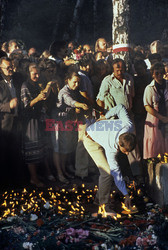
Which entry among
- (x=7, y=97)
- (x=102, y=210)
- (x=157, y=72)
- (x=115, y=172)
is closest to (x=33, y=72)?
(x=7, y=97)

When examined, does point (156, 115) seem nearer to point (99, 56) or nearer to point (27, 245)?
point (99, 56)

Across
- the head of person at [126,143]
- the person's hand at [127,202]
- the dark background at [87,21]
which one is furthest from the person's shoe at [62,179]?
the dark background at [87,21]

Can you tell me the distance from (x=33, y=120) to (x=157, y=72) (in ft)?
7.09

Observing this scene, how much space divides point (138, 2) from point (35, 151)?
1277 cm

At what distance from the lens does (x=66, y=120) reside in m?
6.34

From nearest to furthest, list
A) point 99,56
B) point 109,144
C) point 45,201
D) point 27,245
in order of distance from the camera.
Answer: point 27,245 → point 109,144 → point 45,201 → point 99,56

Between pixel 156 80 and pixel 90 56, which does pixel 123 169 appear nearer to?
pixel 156 80

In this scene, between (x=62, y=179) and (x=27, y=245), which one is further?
(x=62, y=179)

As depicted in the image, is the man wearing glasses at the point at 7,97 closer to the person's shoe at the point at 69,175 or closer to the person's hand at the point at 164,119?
the person's shoe at the point at 69,175

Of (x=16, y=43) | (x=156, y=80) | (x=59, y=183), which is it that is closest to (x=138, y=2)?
(x=16, y=43)

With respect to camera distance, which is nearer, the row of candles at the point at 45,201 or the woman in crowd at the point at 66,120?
the row of candles at the point at 45,201

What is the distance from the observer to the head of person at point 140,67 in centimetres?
671

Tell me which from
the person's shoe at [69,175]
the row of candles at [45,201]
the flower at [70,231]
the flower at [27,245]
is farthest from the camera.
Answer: the person's shoe at [69,175]

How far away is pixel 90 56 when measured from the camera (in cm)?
702
